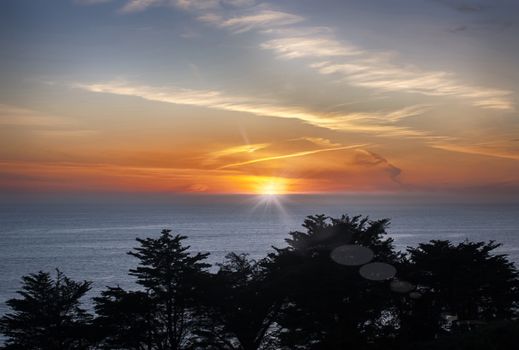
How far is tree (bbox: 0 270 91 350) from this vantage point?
29828 mm

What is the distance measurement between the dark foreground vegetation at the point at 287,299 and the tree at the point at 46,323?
55mm

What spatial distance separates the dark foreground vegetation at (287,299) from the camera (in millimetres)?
27859

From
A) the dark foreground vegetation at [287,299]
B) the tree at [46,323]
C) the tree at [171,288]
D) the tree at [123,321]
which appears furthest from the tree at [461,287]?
the tree at [46,323]

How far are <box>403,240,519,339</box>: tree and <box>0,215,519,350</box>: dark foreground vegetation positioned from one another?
60mm

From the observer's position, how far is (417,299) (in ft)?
104

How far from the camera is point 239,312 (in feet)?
102

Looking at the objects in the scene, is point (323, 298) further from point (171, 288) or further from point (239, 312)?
point (171, 288)

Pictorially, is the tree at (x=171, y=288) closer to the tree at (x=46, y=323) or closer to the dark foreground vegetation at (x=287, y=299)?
the dark foreground vegetation at (x=287, y=299)

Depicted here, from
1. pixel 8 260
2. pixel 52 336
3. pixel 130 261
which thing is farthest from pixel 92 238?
pixel 52 336

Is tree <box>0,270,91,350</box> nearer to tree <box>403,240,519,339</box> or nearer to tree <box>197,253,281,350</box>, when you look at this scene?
tree <box>197,253,281,350</box>

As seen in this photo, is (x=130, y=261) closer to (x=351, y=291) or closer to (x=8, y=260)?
(x=8, y=260)

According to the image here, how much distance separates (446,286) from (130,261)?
95.6m

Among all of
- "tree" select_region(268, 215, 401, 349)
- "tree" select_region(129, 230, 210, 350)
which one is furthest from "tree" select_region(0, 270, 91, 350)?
"tree" select_region(268, 215, 401, 349)

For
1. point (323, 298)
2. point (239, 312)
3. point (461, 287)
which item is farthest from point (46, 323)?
point (461, 287)
